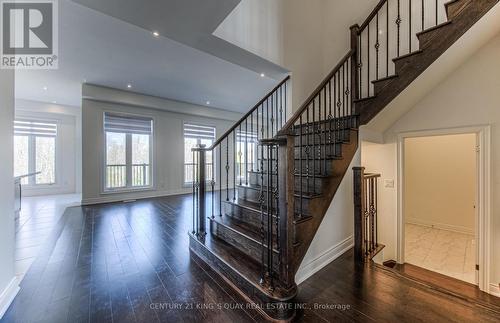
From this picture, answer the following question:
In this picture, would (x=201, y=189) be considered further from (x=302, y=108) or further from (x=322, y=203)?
(x=302, y=108)

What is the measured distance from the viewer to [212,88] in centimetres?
558

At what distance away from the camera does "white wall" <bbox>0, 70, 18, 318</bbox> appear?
1.67 metres

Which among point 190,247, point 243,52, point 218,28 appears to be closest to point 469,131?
point 243,52

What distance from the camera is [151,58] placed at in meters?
3.88

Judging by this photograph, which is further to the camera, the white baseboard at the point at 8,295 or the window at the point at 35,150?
the window at the point at 35,150

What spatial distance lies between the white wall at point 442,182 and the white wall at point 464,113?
1.61 m

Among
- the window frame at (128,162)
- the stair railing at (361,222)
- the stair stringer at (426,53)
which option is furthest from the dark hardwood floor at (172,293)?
the window frame at (128,162)

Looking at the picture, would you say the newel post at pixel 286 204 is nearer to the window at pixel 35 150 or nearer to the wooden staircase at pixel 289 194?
the wooden staircase at pixel 289 194

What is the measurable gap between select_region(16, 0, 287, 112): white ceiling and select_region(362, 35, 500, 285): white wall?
7.31 ft

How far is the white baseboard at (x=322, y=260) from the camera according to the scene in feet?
7.10

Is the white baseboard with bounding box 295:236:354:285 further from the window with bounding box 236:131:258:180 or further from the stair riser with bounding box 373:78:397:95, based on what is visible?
the stair riser with bounding box 373:78:397:95

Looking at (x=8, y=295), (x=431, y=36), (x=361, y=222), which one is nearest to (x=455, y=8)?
(x=431, y=36)

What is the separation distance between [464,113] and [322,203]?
252 centimetres

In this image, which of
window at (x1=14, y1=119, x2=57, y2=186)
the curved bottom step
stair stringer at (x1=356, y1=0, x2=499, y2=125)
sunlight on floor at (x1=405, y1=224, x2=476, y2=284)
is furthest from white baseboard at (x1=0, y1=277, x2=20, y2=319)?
window at (x1=14, y1=119, x2=57, y2=186)
